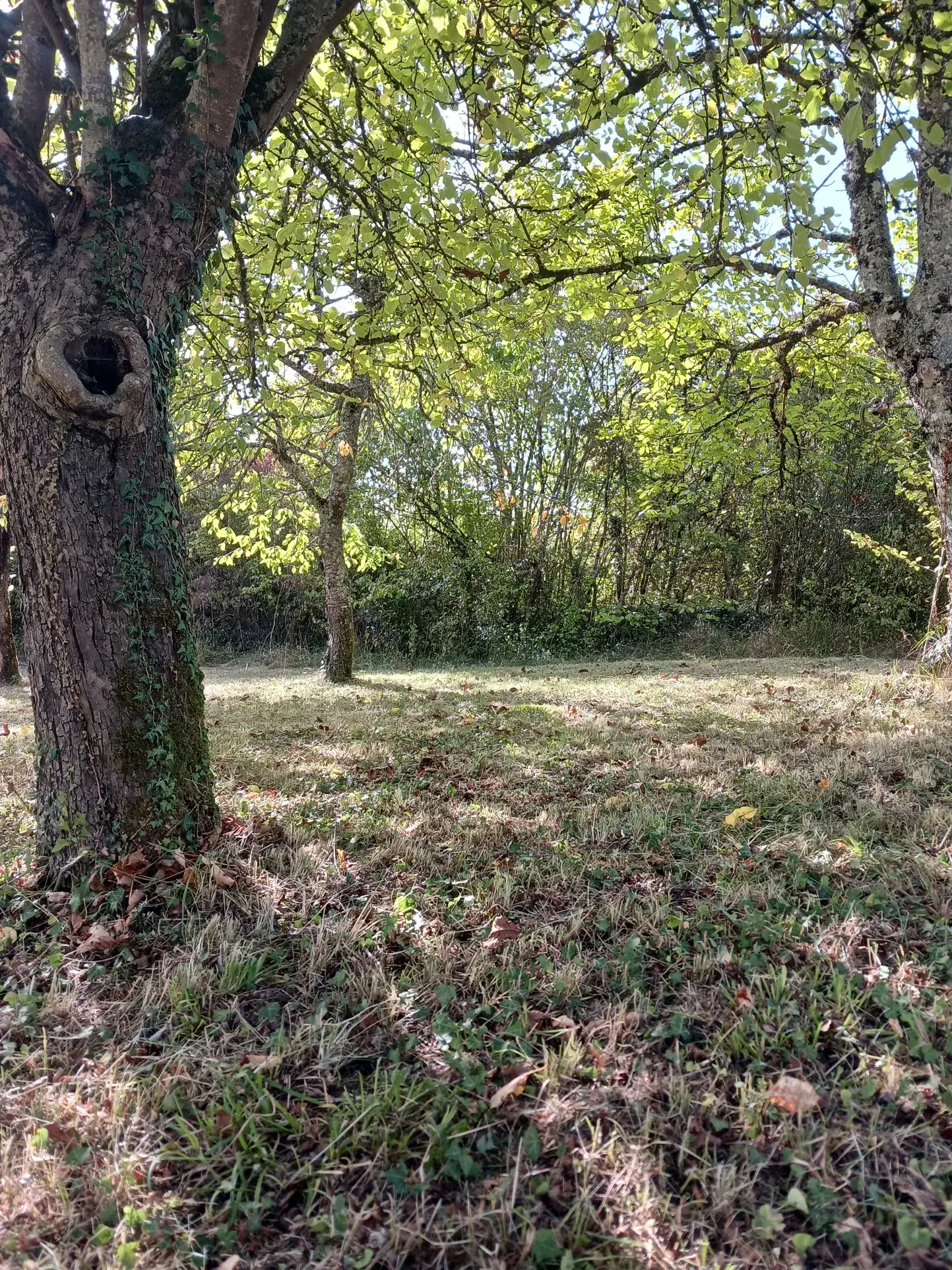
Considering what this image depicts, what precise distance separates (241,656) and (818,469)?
12391 mm

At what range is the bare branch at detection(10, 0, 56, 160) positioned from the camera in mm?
2611

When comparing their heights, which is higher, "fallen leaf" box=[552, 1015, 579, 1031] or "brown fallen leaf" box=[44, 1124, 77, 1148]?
"fallen leaf" box=[552, 1015, 579, 1031]

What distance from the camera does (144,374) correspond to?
2465 mm

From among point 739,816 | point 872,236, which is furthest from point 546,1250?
point 872,236

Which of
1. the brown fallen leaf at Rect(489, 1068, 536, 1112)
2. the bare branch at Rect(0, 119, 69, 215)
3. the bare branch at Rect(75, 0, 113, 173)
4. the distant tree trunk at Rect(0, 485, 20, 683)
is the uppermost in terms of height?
the bare branch at Rect(75, 0, 113, 173)

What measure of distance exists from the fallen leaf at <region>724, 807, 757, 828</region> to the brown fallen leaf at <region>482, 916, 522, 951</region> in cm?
123

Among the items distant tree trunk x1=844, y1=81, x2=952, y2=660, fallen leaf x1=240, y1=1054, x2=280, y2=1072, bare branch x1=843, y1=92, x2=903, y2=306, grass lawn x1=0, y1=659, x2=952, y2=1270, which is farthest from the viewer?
bare branch x1=843, y1=92, x2=903, y2=306

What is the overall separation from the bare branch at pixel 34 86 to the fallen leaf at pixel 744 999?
379 centimetres

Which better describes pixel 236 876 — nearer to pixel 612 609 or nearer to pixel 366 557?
pixel 366 557

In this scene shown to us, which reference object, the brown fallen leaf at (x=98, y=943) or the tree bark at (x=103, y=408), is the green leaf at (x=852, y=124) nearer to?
the tree bark at (x=103, y=408)

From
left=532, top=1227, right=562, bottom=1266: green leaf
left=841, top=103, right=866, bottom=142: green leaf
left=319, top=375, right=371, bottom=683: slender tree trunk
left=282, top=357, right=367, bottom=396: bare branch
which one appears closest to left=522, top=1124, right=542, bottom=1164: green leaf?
left=532, top=1227, right=562, bottom=1266: green leaf

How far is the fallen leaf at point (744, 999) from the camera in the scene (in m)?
1.79

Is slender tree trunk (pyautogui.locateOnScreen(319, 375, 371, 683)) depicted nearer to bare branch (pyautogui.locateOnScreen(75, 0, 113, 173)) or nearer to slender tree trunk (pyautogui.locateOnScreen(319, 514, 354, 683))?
slender tree trunk (pyautogui.locateOnScreen(319, 514, 354, 683))

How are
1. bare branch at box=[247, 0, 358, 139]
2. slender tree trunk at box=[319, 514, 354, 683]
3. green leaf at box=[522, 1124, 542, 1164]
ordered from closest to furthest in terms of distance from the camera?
1. green leaf at box=[522, 1124, 542, 1164]
2. bare branch at box=[247, 0, 358, 139]
3. slender tree trunk at box=[319, 514, 354, 683]
